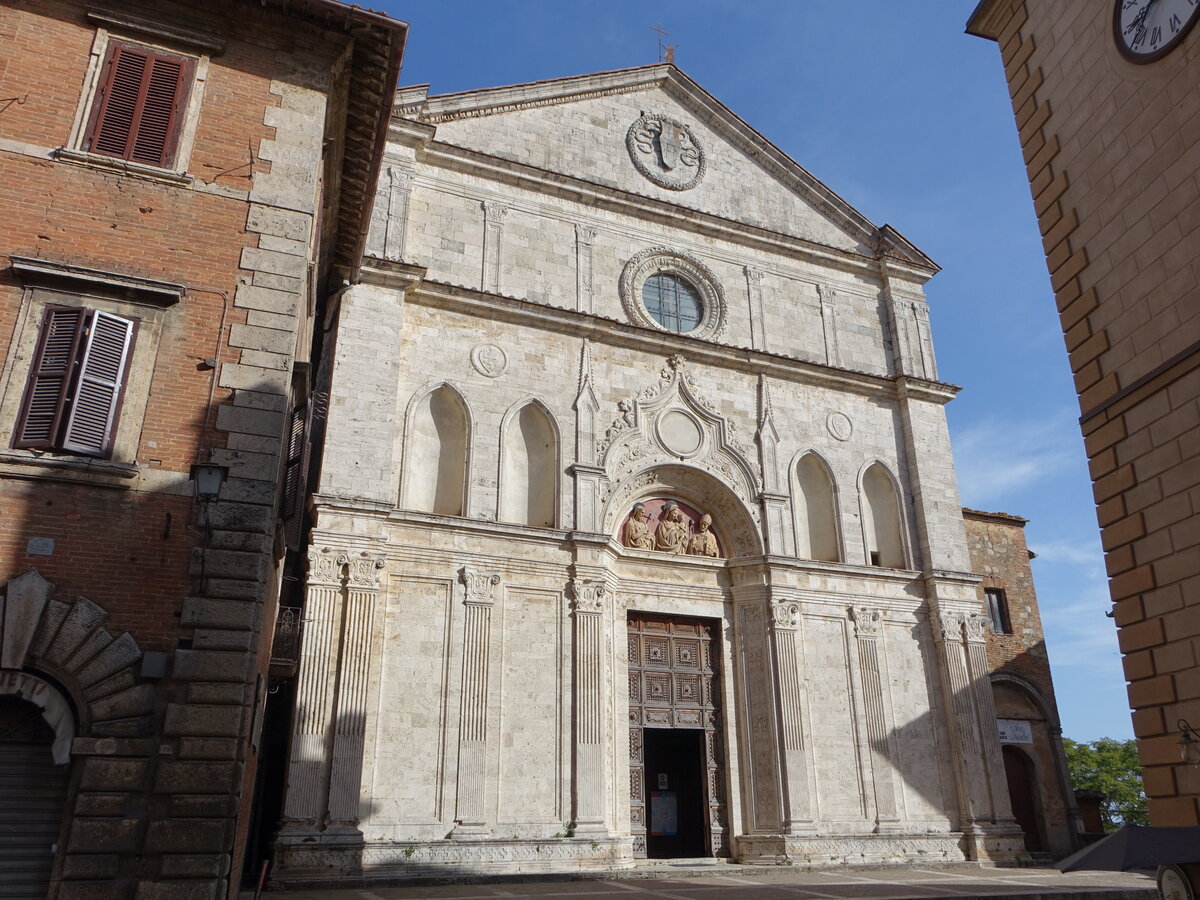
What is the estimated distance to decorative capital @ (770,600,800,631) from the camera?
1750cm

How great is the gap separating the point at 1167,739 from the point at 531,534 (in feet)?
33.9

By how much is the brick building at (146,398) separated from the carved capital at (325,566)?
266 centimetres

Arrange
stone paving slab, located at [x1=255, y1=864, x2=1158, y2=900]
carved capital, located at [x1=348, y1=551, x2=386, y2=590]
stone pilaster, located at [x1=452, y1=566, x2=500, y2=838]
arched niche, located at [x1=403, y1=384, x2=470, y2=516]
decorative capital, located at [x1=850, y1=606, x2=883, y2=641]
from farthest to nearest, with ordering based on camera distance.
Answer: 1. decorative capital, located at [x1=850, y1=606, x2=883, y2=641]
2. arched niche, located at [x1=403, y1=384, x2=470, y2=516]
3. carved capital, located at [x1=348, y1=551, x2=386, y2=590]
4. stone pilaster, located at [x1=452, y1=566, x2=500, y2=838]
5. stone paving slab, located at [x1=255, y1=864, x2=1158, y2=900]

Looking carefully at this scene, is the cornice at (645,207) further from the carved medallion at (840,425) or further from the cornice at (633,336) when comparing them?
the carved medallion at (840,425)

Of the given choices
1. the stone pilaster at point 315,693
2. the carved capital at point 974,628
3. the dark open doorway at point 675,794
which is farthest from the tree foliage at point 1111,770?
the stone pilaster at point 315,693

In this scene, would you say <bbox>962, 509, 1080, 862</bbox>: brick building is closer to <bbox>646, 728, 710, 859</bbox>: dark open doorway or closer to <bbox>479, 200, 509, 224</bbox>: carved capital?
<bbox>646, 728, 710, 859</bbox>: dark open doorway

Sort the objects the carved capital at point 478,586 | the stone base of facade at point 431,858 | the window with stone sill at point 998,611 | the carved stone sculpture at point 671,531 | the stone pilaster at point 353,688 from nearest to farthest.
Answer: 1. the stone base of facade at point 431,858
2. the stone pilaster at point 353,688
3. the carved capital at point 478,586
4. the carved stone sculpture at point 671,531
5. the window with stone sill at point 998,611

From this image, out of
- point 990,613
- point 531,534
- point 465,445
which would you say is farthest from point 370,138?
point 990,613

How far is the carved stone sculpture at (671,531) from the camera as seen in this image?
17984 mm

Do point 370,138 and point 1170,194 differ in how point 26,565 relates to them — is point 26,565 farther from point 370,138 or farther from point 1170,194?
point 1170,194

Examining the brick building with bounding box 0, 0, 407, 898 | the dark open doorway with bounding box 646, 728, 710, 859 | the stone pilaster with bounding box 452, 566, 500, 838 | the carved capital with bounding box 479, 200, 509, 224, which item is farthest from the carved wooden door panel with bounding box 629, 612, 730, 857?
the carved capital with bounding box 479, 200, 509, 224

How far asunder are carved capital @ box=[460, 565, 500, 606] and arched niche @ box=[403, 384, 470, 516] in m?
1.13

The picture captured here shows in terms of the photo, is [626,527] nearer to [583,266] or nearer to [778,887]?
[583,266]

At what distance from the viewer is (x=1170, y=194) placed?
7941 mm
